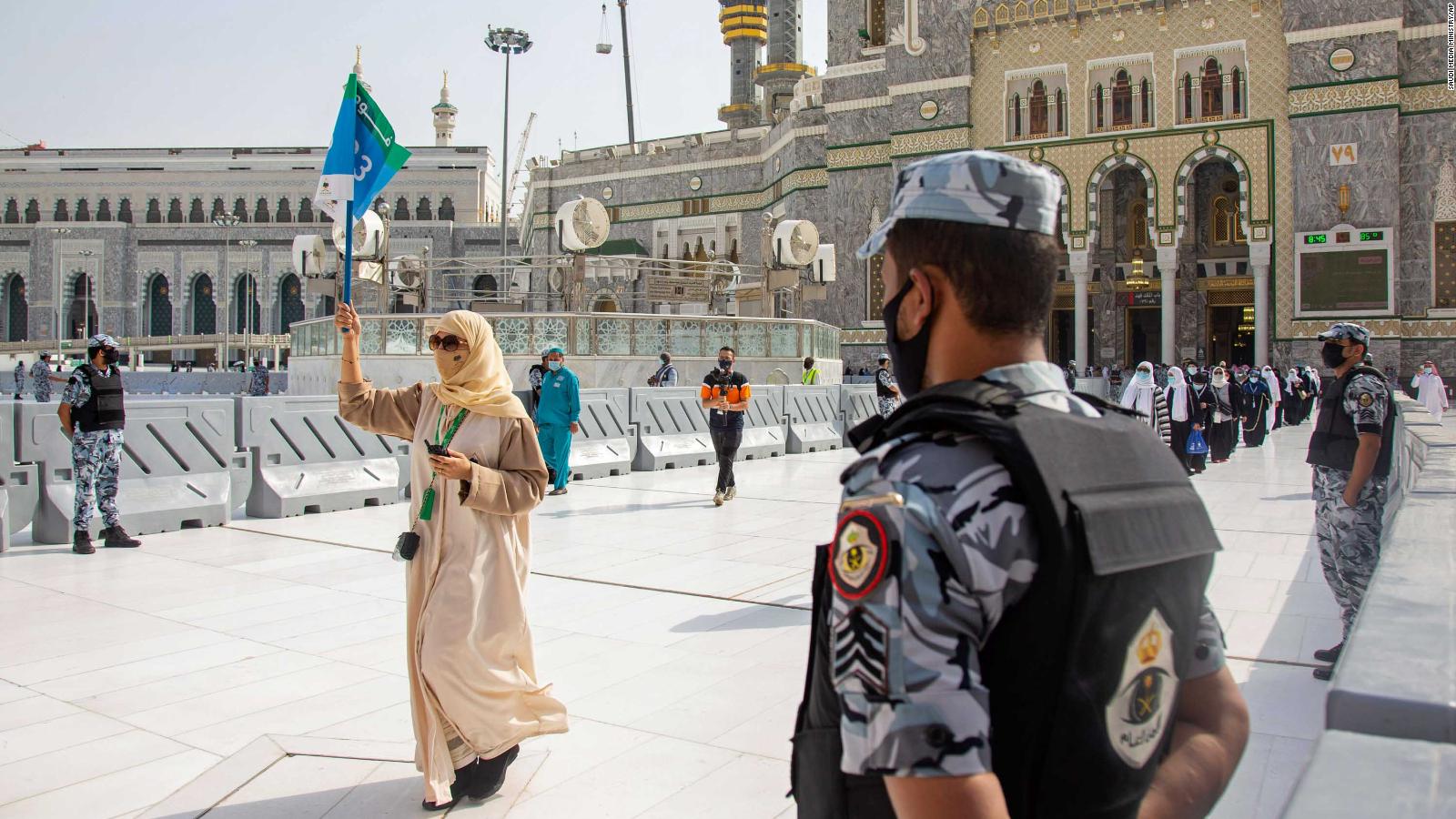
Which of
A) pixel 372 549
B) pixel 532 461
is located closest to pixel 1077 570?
pixel 532 461

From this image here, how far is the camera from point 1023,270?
4.57 feet

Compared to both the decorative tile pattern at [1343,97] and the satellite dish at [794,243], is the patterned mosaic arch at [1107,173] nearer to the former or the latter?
the decorative tile pattern at [1343,97]

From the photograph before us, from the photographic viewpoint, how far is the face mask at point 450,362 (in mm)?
3514

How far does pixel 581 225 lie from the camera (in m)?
21.6

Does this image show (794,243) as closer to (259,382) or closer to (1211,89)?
(1211,89)

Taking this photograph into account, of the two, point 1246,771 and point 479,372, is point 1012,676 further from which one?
point 1246,771

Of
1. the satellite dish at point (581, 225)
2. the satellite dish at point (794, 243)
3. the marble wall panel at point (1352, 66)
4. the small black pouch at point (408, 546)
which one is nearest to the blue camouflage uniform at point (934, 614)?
the small black pouch at point (408, 546)

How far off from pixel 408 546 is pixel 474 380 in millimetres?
600

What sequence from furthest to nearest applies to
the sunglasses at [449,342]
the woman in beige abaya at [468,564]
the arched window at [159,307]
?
the arched window at [159,307] < the sunglasses at [449,342] < the woman in beige abaya at [468,564]

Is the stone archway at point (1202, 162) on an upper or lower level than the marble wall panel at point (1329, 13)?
lower

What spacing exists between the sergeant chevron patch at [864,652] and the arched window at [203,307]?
65.1 meters

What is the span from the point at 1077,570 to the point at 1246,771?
9.47 feet

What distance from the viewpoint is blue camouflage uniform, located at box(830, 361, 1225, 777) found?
117 cm

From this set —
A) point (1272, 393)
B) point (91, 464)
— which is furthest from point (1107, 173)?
point (91, 464)
